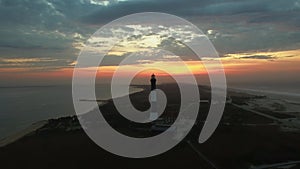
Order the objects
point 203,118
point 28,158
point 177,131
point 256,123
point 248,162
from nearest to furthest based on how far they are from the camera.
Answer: point 248,162 → point 28,158 → point 177,131 → point 256,123 → point 203,118

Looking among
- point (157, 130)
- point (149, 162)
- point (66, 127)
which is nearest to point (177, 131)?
point (157, 130)

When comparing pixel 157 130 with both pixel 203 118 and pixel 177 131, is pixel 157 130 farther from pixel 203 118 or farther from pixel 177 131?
pixel 203 118

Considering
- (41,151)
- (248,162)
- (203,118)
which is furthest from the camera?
(203,118)

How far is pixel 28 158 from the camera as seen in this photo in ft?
67.5

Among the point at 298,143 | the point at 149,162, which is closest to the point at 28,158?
the point at 149,162

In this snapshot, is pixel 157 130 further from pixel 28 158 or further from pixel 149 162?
pixel 28 158

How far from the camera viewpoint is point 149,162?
61.8 feet

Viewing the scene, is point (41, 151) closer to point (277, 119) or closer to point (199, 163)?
point (199, 163)

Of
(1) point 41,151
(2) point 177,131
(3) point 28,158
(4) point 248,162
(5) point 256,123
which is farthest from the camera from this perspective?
(5) point 256,123

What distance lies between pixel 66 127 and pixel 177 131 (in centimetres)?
1113

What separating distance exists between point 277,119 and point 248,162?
16.5 meters

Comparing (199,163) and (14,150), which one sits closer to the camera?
(199,163)

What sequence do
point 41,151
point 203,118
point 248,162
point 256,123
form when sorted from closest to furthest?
point 248,162
point 41,151
point 256,123
point 203,118

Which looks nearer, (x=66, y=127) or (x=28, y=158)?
(x=28, y=158)
